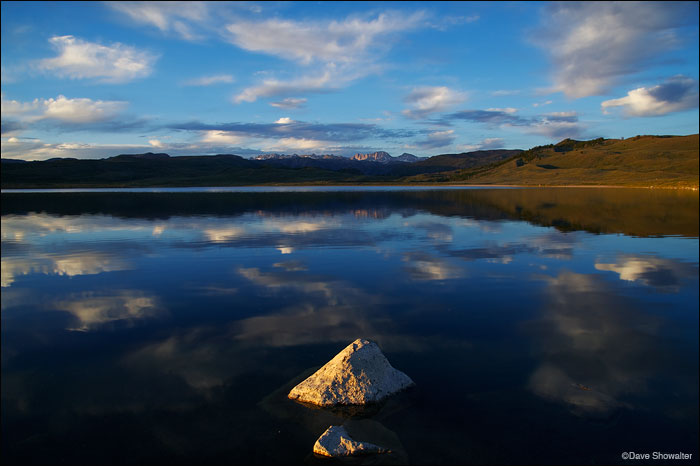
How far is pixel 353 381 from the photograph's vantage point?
828cm

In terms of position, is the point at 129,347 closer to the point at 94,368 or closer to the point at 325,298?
the point at 94,368

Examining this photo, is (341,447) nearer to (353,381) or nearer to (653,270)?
(353,381)

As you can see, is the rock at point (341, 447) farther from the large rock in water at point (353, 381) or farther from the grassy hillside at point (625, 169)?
the grassy hillside at point (625, 169)

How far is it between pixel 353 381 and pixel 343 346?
219 centimetres

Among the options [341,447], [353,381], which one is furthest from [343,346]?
[341,447]

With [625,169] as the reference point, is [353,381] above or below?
below

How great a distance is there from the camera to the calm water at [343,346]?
702cm

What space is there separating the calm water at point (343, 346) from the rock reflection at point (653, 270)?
144mm

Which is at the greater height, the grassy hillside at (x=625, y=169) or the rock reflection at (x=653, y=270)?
the grassy hillside at (x=625, y=169)

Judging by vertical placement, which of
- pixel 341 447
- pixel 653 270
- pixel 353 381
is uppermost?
pixel 653 270

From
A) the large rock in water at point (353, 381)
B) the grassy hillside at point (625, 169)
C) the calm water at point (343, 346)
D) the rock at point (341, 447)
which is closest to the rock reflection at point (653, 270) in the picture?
the calm water at point (343, 346)

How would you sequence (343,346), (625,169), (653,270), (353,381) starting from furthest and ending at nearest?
(625,169) → (653,270) → (343,346) → (353,381)

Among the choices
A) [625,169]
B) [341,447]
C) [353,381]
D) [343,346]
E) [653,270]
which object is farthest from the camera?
[625,169]

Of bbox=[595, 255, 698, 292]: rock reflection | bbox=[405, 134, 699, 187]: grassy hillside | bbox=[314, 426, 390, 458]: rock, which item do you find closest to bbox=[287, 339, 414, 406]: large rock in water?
bbox=[314, 426, 390, 458]: rock
